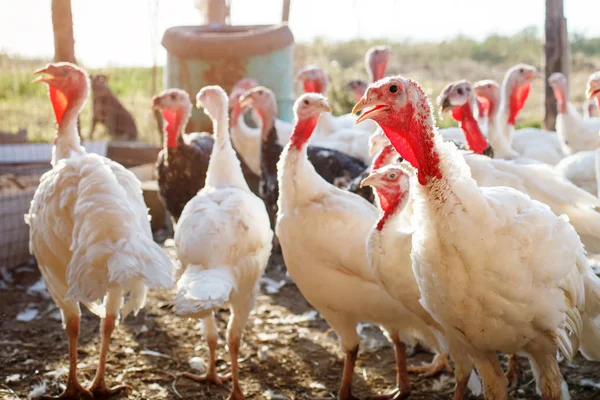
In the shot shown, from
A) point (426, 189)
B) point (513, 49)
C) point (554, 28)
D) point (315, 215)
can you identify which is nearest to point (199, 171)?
point (315, 215)

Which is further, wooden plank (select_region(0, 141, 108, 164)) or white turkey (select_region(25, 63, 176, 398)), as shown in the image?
wooden plank (select_region(0, 141, 108, 164))

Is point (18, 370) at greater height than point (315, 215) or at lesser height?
lesser

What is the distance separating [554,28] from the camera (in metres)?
8.06

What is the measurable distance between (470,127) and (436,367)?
1643 mm

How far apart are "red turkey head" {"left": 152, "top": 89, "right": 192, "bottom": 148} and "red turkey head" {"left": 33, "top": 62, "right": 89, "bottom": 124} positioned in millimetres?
1085

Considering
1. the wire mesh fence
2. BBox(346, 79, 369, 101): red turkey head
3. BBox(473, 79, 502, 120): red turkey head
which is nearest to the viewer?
BBox(473, 79, 502, 120): red turkey head

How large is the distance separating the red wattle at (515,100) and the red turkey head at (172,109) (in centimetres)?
305

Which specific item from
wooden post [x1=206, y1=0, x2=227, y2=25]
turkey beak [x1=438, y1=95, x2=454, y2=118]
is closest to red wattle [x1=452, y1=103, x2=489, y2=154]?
turkey beak [x1=438, y1=95, x2=454, y2=118]

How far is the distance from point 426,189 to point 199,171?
11.9 ft

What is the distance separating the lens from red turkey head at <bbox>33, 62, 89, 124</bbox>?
4676mm

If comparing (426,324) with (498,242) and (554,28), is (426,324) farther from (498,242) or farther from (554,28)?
(554,28)

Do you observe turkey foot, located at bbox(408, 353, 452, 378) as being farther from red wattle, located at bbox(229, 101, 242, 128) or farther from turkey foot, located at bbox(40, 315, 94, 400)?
red wattle, located at bbox(229, 101, 242, 128)

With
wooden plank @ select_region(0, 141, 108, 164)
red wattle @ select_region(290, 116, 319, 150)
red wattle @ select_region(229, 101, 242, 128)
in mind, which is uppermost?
red wattle @ select_region(290, 116, 319, 150)

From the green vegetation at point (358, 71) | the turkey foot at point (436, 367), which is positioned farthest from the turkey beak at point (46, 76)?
the green vegetation at point (358, 71)
